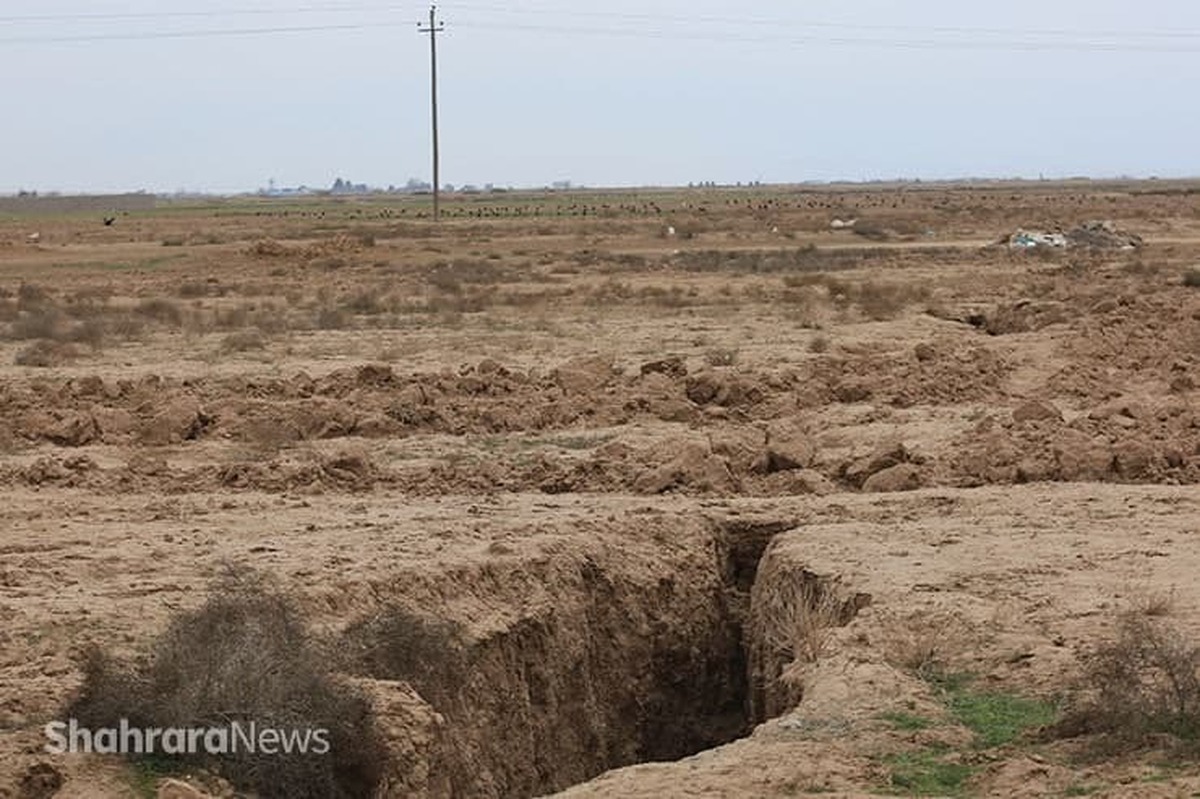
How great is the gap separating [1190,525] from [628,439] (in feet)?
16.9

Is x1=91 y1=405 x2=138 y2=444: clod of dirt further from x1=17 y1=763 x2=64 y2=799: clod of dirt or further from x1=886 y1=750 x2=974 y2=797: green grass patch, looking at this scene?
x1=886 y1=750 x2=974 y2=797: green grass patch

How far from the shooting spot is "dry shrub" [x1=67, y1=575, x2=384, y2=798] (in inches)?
301

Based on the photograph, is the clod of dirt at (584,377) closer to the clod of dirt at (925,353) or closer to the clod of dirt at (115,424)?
the clod of dirt at (925,353)

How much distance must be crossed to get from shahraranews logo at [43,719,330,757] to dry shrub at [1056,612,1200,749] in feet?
11.2

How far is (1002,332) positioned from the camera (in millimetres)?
24047

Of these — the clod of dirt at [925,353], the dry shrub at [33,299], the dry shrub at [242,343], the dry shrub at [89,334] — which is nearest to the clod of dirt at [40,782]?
the clod of dirt at [925,353]

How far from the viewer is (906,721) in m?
8.26

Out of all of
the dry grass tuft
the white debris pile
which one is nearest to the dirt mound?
the dry grass tuft

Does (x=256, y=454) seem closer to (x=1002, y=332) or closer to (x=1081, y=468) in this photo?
(x=1081, y=468)

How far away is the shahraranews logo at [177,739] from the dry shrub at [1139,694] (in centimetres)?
343

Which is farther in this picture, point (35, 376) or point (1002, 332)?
point (1002, 332)

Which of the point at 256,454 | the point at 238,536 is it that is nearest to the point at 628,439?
the point at 256,454

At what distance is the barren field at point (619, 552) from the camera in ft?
25.8

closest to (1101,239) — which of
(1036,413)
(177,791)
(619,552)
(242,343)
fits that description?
(242,343)
